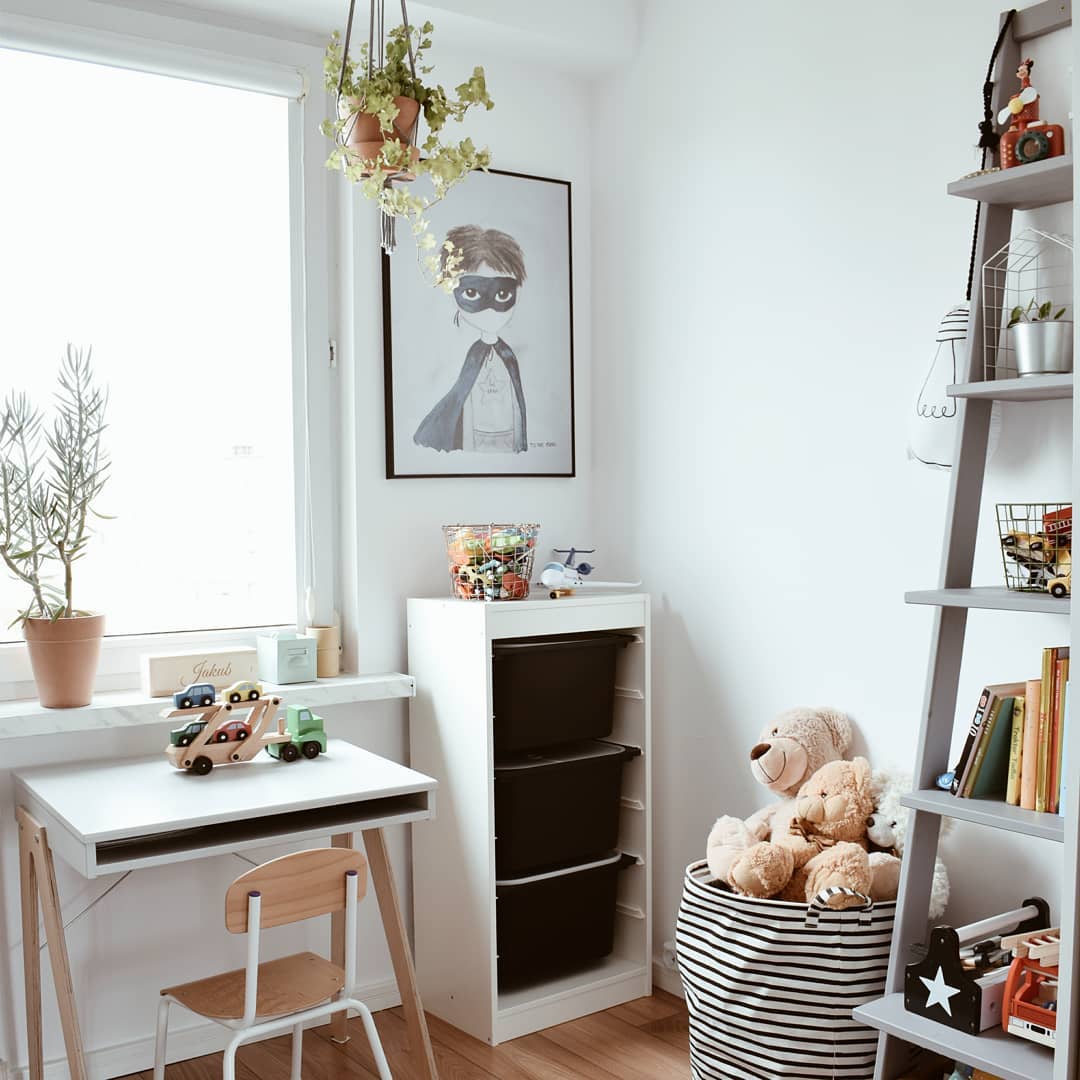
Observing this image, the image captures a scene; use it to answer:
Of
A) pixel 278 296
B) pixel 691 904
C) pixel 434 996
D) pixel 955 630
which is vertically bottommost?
pixel 434 996

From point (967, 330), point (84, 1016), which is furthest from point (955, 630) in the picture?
point (84, 1016)

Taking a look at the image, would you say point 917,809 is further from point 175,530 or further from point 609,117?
point 609,117

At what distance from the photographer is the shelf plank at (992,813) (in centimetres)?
184

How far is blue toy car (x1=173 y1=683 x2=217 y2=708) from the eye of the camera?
2477 millimetres

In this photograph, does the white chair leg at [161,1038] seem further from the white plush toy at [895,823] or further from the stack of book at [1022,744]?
the stack of book at [1022,744]

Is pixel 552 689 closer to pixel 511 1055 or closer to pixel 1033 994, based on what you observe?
pixel 511 1055

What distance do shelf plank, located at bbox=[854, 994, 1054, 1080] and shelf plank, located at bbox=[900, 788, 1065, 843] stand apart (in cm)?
34

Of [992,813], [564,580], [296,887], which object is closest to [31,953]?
[296,887]

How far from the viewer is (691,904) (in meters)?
2.37

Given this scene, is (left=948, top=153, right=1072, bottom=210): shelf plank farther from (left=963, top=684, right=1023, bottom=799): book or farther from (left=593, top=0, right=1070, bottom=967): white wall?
(left=963, top=684, right=1023, bottom=799): book

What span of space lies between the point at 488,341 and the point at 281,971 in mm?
1646

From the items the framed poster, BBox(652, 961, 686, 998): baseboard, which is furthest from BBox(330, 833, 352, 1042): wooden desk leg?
the framed poster

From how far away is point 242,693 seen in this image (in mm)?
2504

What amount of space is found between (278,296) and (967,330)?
5.45 ft
